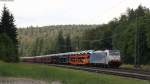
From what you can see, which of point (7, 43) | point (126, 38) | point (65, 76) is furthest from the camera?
point (126, 38)

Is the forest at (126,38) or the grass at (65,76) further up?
the forest at (126,38)

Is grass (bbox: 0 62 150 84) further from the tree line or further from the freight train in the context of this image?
the freight train

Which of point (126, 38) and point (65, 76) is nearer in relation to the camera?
point (65, 76)

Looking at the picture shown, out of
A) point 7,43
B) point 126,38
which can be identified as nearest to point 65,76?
point 7,43

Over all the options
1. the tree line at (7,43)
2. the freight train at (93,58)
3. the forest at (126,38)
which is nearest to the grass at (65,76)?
the tree line at (7,43)

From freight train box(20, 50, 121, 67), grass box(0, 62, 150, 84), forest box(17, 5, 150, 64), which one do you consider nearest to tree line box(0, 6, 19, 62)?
freight train box(20, 50, 121, 67)

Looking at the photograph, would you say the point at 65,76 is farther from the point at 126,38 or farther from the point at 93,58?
the point at 126,38

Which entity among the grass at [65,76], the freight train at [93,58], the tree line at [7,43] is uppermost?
the tree line at [7,43]

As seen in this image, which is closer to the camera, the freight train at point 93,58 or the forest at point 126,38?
the freight train at point 93,58

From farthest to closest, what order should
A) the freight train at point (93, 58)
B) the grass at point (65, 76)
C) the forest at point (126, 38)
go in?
the forest at point (126, 38)
the freight train at point (93, 58)
the grass at point (65, 76)

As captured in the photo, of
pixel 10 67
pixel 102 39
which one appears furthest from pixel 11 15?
pixel 102 39

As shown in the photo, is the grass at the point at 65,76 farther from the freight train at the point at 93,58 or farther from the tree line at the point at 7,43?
the freight train at the point at 93,58

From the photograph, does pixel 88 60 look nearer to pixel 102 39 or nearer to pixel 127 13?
pixel 102 39

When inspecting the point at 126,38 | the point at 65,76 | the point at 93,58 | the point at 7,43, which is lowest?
the point at 65,76
